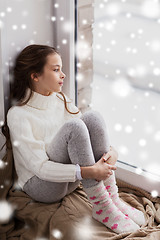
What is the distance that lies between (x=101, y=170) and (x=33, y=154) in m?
0.30

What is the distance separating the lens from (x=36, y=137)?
1.45 m

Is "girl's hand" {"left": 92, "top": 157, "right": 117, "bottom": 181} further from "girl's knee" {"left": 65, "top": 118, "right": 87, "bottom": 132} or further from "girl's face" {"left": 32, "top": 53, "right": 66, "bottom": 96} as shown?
"girl's face" {"left": 32, "top": 53, "right": 66, "bottom": 96}

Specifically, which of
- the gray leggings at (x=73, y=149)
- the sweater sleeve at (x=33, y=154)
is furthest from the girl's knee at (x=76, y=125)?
the sweater sleeve at (x=33, y=154)

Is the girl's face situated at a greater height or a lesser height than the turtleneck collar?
greater

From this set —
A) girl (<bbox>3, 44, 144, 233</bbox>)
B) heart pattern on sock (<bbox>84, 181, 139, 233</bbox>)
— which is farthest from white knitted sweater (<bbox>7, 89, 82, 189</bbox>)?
heart pattern on sock (<bbox>84, 181, 139, 233</bbox>)

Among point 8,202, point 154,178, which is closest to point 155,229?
point 154,178

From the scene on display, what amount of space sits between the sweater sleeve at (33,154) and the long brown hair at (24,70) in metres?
0.09

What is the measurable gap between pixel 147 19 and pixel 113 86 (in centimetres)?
41

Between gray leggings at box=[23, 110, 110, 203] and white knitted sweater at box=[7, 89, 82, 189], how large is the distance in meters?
0.04

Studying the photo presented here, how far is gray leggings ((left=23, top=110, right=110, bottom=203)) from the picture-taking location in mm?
1315

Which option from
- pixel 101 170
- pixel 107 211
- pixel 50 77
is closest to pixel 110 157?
pixel 101 170

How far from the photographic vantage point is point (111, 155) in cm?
144

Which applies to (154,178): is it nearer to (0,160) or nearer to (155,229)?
(155,229)

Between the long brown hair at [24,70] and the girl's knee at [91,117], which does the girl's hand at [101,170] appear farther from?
the long brown hair at [24,70]
